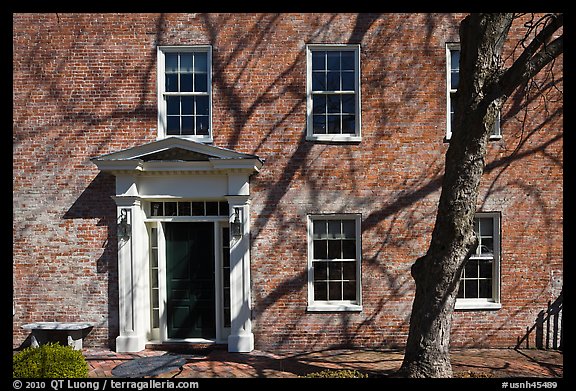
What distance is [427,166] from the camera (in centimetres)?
901

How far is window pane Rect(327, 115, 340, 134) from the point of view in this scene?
9141mm

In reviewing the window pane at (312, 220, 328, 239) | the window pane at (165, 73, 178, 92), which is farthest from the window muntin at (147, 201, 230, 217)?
the window pane at (165, 73, 178, 92)

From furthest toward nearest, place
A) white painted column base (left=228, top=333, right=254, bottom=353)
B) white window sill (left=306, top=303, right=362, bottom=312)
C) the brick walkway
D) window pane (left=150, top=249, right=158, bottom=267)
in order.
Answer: window pane (left=150, top=249, right=158, bottom=267), white window sill (left=306, top=303, right=362, bottom=312), white painted column base (left=228, top=333, right=254, bottom=353), the brick walkway

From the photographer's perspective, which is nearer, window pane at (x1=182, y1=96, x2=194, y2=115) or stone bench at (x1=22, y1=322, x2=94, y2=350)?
stone bench at (x1=22, y1=322, x2=94, y2=350)

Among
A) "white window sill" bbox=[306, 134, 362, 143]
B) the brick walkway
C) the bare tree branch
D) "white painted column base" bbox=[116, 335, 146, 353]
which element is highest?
the bare tree branch

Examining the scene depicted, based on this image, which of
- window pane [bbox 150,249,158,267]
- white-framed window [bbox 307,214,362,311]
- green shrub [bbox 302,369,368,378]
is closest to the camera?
green shrub [bbox 302,369,368,378]

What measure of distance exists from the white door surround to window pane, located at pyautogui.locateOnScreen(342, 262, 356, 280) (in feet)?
6.58

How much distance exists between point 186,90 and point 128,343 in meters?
5.29

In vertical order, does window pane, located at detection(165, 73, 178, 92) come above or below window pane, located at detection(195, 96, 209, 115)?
above

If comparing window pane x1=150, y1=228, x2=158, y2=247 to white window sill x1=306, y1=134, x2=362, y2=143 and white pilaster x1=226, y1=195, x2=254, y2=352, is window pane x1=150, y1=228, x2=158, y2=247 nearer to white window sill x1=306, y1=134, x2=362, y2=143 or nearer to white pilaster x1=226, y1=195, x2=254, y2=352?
white pilaster x1=226, y1=195, x2=254, y2=352

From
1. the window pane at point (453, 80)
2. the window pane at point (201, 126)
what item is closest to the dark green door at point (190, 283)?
the window pane at point (201, 126)

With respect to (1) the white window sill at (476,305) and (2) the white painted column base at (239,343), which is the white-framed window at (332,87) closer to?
(1) the white window sill at (476,305)

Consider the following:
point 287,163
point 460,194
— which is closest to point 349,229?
point 287,163

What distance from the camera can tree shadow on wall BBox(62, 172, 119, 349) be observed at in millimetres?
8945
